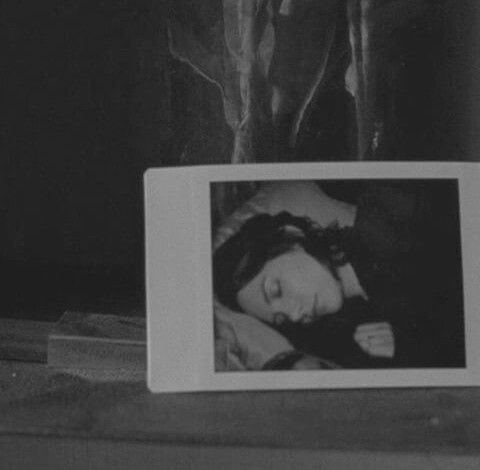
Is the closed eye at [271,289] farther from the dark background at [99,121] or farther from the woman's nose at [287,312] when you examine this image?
the dark background at [99,121]

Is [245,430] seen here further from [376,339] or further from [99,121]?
[99,121]

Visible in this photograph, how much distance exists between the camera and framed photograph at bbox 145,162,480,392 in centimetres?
90

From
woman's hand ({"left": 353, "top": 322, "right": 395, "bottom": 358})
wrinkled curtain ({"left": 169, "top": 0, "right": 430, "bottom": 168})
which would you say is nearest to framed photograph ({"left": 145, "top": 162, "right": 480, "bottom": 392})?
woman's hand ({"left": 353, "top": 322, "right": 395, "bottom": 358})

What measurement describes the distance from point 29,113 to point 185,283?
318mm

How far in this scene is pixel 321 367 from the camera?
90 centimetres

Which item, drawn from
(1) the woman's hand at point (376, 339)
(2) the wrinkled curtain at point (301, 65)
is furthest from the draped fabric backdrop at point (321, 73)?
(1) the woman's hand at point (376, 339)

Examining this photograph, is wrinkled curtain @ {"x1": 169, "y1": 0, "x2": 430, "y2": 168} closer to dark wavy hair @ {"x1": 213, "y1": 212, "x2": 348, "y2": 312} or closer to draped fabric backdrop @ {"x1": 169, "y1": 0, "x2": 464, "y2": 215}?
draped fabric backdrop @ {"x1": 169, "y1": 0, "x2": 464, "y2": 215}

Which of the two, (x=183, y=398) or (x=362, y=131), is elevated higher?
(x=362, y=131)

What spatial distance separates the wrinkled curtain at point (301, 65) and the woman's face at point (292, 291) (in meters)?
0.17

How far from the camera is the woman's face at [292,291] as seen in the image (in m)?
0.91

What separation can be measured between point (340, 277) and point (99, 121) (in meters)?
0.35

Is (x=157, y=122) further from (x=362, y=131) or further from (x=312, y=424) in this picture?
(x=312, y=424)

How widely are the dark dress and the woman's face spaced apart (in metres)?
0.01

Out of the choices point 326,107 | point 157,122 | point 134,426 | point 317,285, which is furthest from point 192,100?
point 134,426
